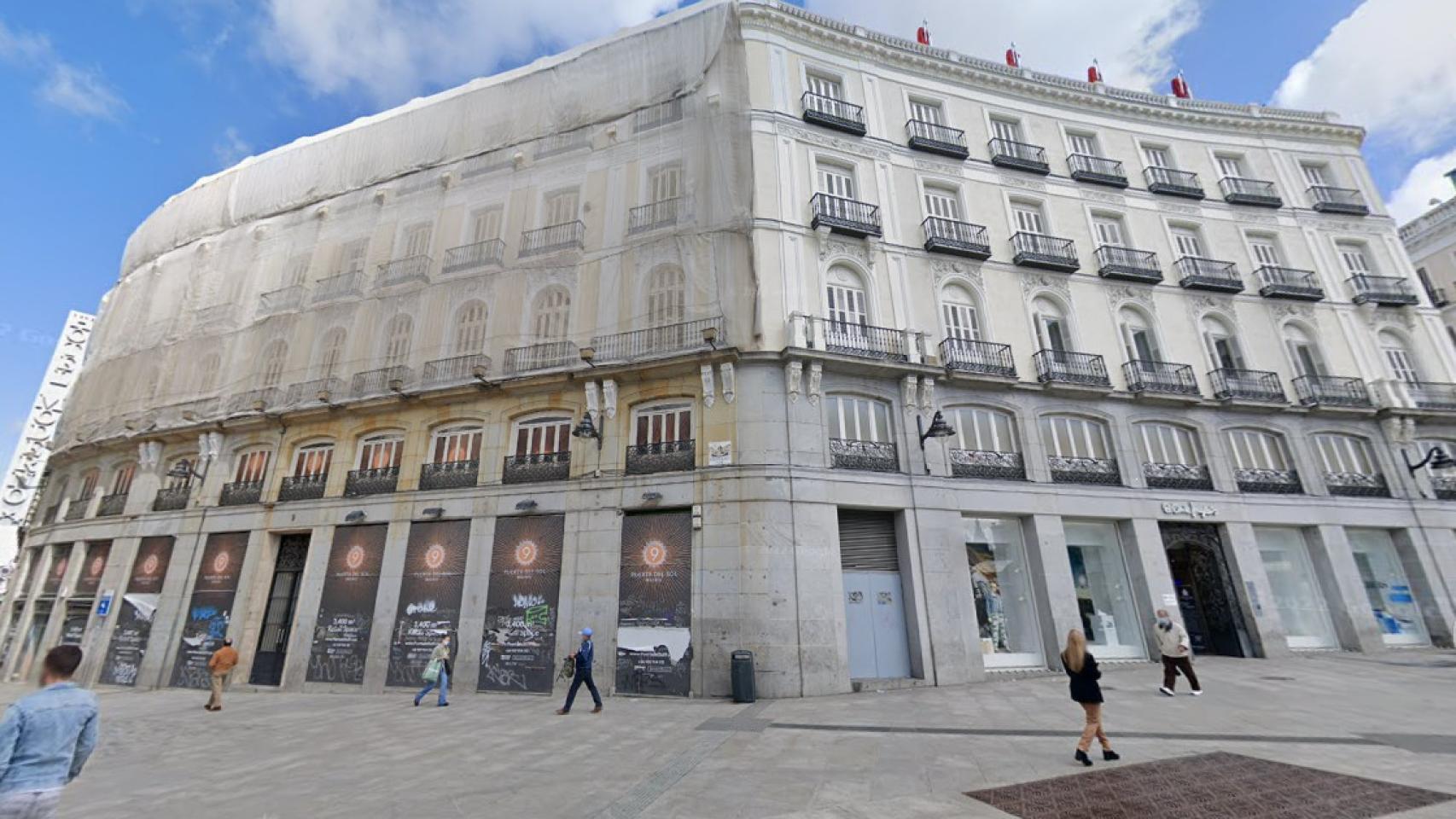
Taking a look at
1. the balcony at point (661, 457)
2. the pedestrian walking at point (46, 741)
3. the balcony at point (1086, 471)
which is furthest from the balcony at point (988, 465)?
the pedestrian walking at point (46, 741)

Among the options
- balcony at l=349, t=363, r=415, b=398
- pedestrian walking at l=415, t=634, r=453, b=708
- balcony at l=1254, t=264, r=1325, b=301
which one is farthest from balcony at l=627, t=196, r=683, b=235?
balcony at l=1254, t=264, r=1325, b=301

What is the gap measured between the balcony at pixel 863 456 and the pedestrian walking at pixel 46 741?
1257 centimetres

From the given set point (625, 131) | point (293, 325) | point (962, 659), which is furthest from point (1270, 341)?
point (293, 325)

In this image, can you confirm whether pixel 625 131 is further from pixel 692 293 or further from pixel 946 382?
pixel 946 382

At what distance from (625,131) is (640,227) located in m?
3.87

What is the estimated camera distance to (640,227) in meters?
16.8

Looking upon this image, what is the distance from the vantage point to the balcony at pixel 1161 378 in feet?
57.3

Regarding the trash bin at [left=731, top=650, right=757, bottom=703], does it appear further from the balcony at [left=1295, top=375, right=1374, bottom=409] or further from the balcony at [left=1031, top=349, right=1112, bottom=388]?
the balcony at [left=1295, top=375, right=1374, bottom=409]

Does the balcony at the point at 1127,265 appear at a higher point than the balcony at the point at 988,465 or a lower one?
higher

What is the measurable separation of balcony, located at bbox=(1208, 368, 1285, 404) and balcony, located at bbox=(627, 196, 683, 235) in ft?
59.5

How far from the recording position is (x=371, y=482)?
56.1 ft

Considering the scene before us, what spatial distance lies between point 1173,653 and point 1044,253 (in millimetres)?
12658

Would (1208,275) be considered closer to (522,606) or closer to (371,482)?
(522,606)

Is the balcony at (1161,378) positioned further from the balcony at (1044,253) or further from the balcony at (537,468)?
the balcony at (537,468)
